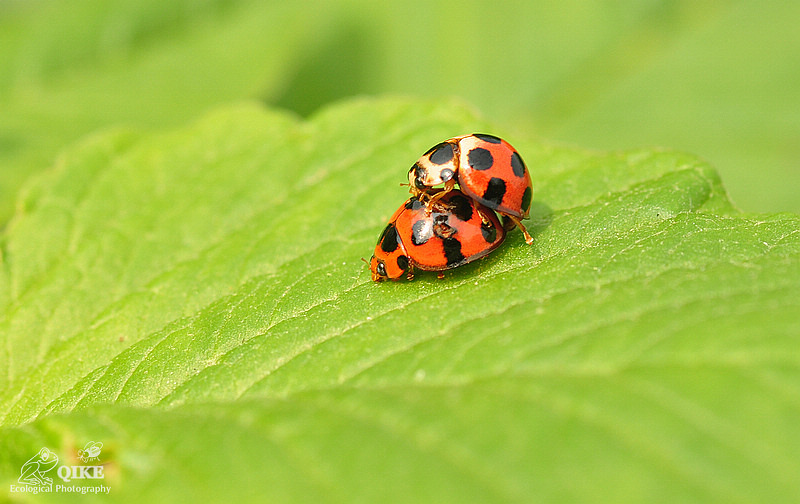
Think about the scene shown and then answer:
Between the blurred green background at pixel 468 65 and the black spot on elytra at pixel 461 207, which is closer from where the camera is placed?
the black spot on elytra at pixel 461 207

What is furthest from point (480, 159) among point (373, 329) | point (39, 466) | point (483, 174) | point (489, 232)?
point (39, 466)

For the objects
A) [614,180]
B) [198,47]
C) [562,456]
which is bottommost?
[562,456]

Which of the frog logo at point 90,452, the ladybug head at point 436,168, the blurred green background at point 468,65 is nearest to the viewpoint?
the frog logo at point 90,452

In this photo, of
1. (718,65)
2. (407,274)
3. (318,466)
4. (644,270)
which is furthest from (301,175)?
(718,65)

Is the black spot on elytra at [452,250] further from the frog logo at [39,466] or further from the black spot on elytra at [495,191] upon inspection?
the frog logo at [39,466]

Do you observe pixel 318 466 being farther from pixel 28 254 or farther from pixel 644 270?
pixel 28 254

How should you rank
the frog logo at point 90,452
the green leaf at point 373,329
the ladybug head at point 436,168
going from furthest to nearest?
1. the ladybug head at point 436,168
2. the frog logo at point 90,452
3. the green leaf at point 373,329

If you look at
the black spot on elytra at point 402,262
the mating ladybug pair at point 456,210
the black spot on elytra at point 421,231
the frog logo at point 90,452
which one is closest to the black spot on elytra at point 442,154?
the mating ladybug pair at point 456,210
